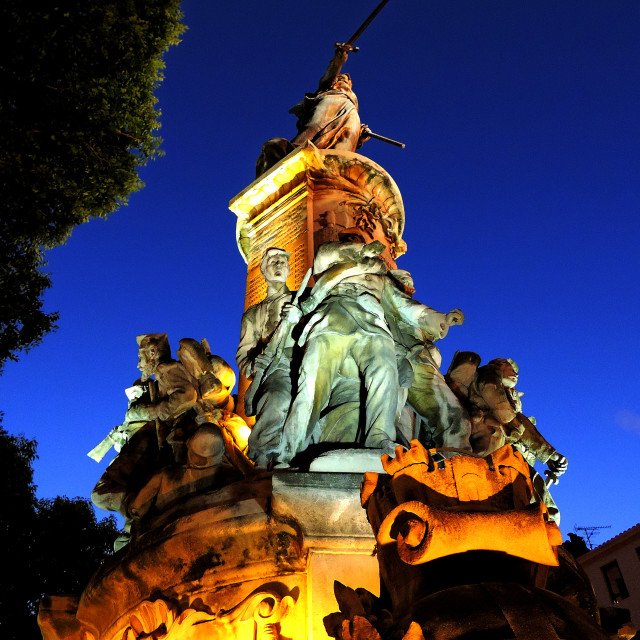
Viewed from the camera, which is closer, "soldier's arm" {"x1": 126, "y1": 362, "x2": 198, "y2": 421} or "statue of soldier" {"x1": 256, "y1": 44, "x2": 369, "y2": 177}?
"soldier's arm" {"x1": 126, "y1": 362, "x2": 198, "y2": 421}

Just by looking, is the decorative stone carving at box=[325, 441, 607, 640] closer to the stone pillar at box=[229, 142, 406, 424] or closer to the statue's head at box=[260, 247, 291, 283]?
the statue's head at box=[260, 247, 291, 283]

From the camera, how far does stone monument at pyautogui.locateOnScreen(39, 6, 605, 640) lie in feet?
10.6

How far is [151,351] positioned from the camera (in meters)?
8.25

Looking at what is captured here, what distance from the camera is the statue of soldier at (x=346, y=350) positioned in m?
5.85

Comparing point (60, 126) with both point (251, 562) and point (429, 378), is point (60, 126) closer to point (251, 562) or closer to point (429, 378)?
point (429, 378)

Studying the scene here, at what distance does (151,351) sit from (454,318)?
3.42m

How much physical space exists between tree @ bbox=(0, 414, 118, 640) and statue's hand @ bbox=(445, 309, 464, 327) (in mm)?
9108

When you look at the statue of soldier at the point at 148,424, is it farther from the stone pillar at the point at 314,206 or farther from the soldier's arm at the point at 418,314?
the stone pillar at the point at 314,206

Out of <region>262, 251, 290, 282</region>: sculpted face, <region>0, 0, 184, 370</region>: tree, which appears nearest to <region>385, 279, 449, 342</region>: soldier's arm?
<region>262, 251, 290, 282</region>: sculpted face

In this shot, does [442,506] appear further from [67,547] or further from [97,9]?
[67,547]

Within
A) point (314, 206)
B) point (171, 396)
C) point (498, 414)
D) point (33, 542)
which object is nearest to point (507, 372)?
point (498, 414)

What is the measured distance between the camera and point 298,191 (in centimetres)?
1100

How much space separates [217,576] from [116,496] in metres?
2.28

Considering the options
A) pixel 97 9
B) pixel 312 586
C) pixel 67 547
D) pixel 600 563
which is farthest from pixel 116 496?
pixel 600 563
